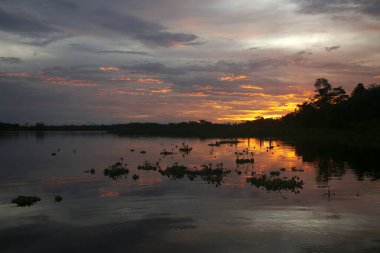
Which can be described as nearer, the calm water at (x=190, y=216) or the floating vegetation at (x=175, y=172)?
the calm water at (x=190, y=216)

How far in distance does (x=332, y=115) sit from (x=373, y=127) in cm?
2093

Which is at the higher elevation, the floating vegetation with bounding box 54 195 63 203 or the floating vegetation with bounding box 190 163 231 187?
the floating vegetation with bounding box 190 163 231 187

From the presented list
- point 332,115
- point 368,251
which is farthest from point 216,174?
point 332,115

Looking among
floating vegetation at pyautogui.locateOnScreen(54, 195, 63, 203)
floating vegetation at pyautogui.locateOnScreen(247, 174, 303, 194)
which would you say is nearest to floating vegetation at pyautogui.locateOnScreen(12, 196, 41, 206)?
floating vegetation at pyautogui.locateOnScreen(54, 195, 63, 203)

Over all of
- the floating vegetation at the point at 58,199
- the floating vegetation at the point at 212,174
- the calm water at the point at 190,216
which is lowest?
the calm water at the point at 190,216

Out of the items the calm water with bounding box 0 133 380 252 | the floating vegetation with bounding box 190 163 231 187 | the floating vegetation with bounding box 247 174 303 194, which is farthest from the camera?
the floating vegetation with bounding box 190 163 231 187

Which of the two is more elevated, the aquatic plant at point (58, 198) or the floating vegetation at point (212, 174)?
the floating vegetation at point (212, 174)

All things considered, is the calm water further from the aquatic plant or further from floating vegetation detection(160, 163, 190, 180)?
floating vegetation detection(160, 163, 190, 180)

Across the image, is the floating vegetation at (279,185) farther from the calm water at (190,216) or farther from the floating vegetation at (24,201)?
the floating vegetation at (24,201)

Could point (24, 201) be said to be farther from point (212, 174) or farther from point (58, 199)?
point (212, 174)

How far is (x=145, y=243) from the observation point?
16.9 metres

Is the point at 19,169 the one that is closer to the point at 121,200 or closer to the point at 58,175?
the point at 58,175

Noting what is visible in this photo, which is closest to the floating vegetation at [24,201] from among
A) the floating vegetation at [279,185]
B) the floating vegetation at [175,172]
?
the floating vegetation at [175,172]

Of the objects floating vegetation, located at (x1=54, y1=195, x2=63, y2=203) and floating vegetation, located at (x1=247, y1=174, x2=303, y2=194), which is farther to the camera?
floating vegetation, located at (x1=247, y1=174, x2=303, y2=194)
